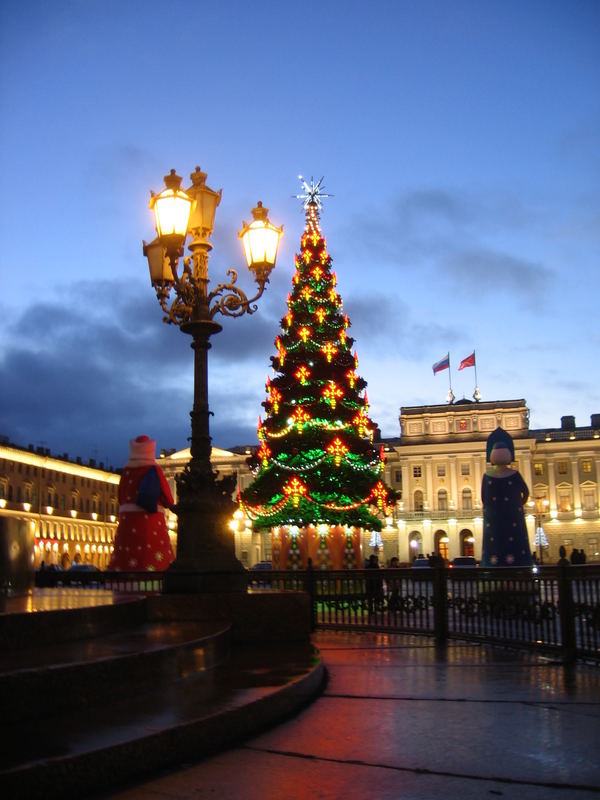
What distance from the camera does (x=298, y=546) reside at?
28016 mm

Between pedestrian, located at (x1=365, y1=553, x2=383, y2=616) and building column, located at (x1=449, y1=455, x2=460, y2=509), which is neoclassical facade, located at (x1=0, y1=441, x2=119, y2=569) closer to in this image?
building column, located at (x1=449, y1=455, x2=460, y2=509)

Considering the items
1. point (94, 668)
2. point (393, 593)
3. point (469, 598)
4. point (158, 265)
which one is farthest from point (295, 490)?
point (94, 668)

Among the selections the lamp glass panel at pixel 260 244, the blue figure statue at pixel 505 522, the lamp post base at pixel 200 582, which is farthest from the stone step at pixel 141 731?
the blue figure statue at pixel 505 522

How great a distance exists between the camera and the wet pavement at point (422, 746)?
158 inches

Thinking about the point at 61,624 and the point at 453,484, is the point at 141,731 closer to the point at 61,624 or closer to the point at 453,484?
the point at 61,624

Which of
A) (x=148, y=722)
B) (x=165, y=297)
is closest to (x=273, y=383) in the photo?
(x=165, y=297)

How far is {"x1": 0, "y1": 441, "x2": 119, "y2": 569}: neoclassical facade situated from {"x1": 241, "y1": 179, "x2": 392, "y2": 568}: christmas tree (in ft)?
134

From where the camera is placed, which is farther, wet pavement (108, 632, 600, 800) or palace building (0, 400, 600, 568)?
palace building (0, 400, 600, 568)

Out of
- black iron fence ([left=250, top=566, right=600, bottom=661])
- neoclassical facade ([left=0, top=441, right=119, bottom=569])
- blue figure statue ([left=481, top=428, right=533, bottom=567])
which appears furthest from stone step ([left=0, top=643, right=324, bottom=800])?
neoclassical facade ([left=0, top=441, right=119, bottom=569])

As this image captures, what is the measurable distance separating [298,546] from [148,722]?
78.5 ft

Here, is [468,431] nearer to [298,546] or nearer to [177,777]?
[298,546]

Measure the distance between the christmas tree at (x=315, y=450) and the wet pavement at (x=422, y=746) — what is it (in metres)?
18.3

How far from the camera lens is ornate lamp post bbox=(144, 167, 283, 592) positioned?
31.5 ft

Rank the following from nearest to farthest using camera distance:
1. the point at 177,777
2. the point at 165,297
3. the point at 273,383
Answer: the point at 177,777 → the point at 165,297 → the point at 273,383
